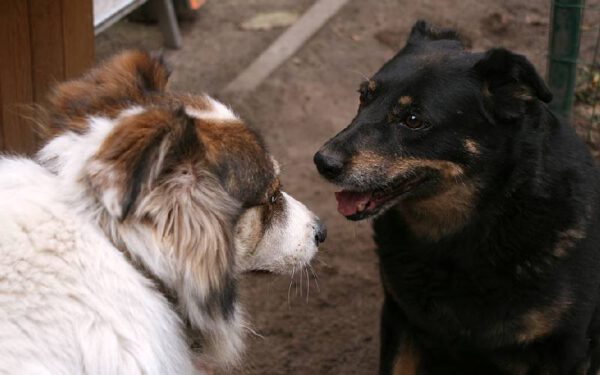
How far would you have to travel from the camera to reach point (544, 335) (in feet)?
10.0

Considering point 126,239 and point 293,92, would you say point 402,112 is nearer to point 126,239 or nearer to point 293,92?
point 126,239

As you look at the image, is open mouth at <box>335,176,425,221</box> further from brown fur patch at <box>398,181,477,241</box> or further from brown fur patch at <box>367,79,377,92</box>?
brown fur patch at <box>367,79,377,92</box>

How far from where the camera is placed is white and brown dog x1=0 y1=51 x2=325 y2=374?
2.02 meters

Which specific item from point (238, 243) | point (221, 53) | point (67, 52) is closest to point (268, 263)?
point (238, 243)

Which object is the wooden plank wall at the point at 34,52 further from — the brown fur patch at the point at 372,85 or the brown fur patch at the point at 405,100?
the brown fur patch at the point at 405,100

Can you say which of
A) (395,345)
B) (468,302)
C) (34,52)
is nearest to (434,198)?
(468,302)

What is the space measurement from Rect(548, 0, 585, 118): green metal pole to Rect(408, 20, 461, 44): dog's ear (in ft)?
4.26

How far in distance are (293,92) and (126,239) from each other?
3665 mm

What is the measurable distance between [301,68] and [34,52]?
2.46 m

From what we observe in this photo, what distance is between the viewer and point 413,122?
299 cm

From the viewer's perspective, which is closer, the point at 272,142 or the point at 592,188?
the point at 592,188

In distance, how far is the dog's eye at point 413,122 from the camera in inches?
117

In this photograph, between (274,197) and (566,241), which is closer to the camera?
(274,197)

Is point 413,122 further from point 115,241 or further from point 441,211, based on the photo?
point 115,241
